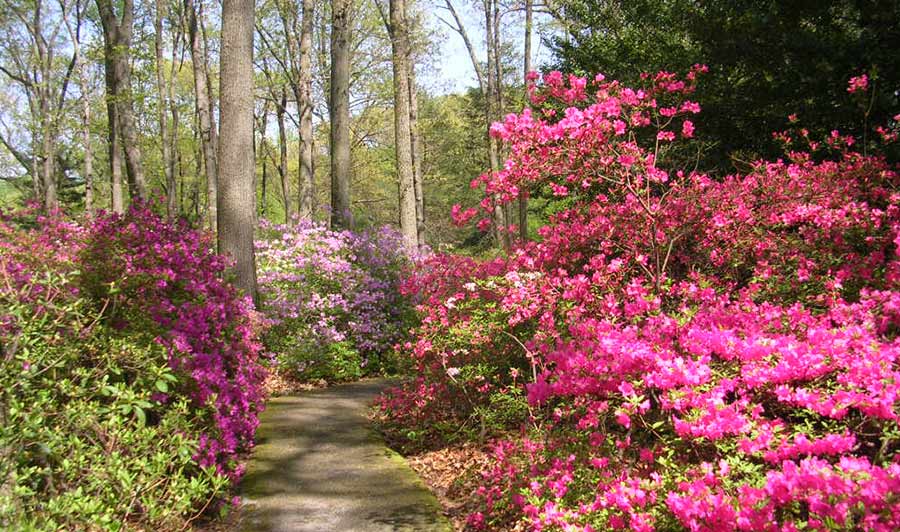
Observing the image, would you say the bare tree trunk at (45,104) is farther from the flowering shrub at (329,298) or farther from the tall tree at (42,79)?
the flowering shrub at (329,298)

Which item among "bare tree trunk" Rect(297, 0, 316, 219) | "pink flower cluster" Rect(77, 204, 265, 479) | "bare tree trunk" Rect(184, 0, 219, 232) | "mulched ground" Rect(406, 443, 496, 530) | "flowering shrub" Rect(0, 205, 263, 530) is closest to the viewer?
"flowering shrub" Rect(0, 205, 263, 530)

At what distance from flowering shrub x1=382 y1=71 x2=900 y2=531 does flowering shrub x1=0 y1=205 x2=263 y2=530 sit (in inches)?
69.1

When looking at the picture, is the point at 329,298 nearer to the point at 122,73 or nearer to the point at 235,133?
the point at 235,133

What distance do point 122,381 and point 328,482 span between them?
168cm

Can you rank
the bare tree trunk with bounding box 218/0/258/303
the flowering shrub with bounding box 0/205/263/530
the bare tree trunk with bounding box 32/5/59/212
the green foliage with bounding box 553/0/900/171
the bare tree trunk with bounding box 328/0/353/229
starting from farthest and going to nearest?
the bare tree trunk with bounding box 32/5/59/212, the bare tree trunk with bounding box 328/0/353/229, the bare tree trunk with bounding box 218/0/258/303, the green foliage with bounding box 553/0/900/171, the flowering shrub with bounding box 0/205/263/530

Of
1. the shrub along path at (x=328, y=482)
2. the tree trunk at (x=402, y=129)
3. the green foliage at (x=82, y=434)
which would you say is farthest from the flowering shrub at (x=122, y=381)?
the tree trunk at (x=402, y=129)

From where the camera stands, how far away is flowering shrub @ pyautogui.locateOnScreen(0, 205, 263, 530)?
8.99ft

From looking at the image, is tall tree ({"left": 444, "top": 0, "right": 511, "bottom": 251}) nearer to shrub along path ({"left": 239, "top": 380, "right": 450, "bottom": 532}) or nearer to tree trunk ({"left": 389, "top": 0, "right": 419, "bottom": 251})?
tree trunk ({"left": 389, "top": 0, "right": 419, "bottom": 251})

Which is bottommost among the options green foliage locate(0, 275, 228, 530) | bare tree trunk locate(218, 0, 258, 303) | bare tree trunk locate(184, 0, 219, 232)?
green foliage locate(0, 275, 228, 530)

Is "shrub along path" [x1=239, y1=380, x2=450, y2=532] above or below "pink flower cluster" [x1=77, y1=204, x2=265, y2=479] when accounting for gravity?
below

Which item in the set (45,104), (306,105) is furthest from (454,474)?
(45,104)

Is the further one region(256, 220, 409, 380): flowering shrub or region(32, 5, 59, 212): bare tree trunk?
region(32, 5, 59, 212): bare tree trunk

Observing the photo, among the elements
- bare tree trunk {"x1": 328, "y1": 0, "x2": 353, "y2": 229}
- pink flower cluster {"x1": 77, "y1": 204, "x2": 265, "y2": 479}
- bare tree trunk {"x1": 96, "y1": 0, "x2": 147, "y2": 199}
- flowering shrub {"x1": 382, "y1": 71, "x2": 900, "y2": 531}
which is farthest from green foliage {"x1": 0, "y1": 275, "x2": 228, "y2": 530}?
bare tree trunk {"x1": 96, "y1": 0, "x2": 147, "y2": 199}

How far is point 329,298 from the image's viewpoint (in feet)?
31.8
